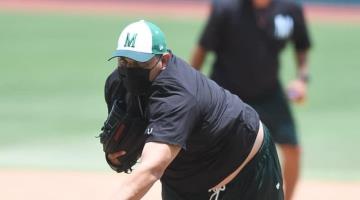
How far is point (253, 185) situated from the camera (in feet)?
15.6

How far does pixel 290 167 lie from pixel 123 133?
2817 mm

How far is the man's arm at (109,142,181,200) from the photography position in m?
3.85

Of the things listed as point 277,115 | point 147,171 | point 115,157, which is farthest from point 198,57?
point 147,171

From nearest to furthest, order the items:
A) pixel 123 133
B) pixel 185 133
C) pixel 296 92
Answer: pixel 185 133, pixel 123 133, pixel 296 92

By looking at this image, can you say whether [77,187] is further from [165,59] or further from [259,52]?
[165,59]

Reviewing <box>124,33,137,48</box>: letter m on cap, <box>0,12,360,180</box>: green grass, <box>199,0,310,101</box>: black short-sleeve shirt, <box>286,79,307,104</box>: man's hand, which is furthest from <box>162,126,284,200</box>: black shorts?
<box>0,12,360,180</box>: green grass

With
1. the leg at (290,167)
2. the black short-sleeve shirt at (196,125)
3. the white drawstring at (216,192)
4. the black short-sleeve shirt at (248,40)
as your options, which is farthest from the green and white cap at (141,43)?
the leg at (290,167)

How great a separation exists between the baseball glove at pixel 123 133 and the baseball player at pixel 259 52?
2284mm

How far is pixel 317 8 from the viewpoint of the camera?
1005 inches

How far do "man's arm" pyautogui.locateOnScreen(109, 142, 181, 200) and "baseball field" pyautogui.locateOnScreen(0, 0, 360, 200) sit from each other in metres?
3.74

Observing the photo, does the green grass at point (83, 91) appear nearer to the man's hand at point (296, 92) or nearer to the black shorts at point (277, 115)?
the man's hand at point (296, 92)

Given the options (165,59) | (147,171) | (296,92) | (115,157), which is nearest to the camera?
(147,171)

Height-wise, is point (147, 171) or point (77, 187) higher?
point (147, 171)

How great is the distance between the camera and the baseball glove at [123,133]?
14.3 ft
